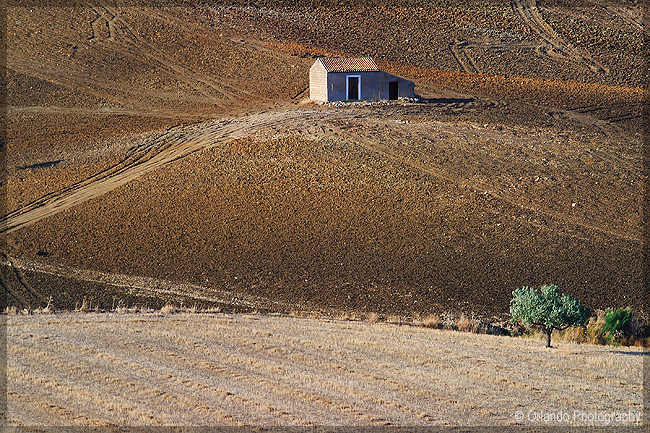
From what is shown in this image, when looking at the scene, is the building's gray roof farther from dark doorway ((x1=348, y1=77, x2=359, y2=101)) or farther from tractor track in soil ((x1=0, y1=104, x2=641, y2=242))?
tractor track in soil ((x1=0, y1=104, x2=641, y2=242))

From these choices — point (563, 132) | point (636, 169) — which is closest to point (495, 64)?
point (563, 132)

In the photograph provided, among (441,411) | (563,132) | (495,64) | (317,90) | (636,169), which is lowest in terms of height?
(441,411)

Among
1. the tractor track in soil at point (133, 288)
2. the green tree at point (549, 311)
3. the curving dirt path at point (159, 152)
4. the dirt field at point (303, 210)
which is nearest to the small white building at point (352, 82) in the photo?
the dirt field at point (303, 210)

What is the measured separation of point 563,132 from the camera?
146 ft

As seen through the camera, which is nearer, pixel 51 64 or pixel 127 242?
pixel 127 242

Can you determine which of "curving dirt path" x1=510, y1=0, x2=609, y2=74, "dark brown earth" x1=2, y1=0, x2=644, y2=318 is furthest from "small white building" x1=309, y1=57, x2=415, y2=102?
"curving dirt path" x1=510, y1=0, x2=609, y2=74

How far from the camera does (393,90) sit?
49.2m

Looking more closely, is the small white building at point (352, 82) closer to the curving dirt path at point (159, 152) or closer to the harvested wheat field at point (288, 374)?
the curving dirt path at point (159, 152)

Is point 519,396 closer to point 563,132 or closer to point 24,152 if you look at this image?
point 563,132

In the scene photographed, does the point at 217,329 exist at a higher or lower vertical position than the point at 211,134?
lower

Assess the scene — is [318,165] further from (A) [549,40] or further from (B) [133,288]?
(A) [549,40]

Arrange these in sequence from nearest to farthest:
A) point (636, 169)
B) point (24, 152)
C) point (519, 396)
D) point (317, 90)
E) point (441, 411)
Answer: point (441, 411)
point (519, 396)
point (636, 169)
point (24, 152)
point (317, 90)

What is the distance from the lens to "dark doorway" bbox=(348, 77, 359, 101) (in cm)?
4813

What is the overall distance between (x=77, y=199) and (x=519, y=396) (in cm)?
2586
